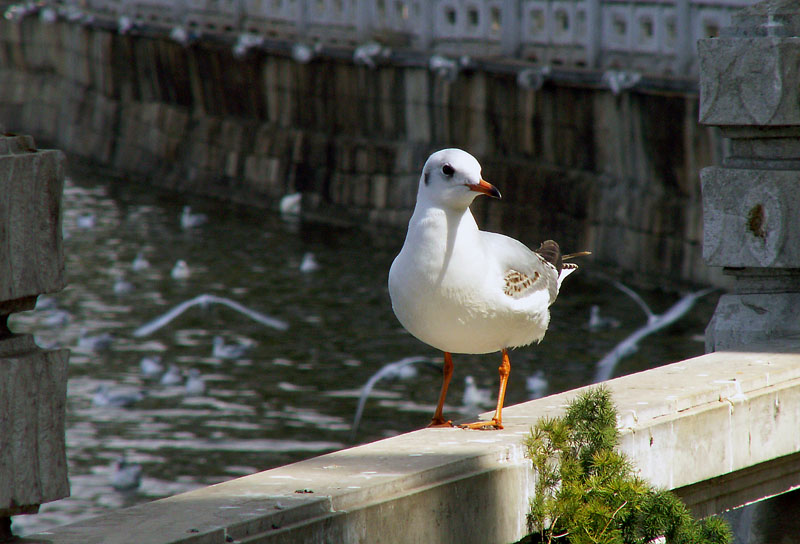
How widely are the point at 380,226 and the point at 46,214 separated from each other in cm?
1550

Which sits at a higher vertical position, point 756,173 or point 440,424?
point 756,173

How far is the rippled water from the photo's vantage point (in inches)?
394

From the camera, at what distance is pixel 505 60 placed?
16.3 metres

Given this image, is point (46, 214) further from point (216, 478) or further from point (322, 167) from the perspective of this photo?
point (322, 167)

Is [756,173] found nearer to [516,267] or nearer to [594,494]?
[516,267]

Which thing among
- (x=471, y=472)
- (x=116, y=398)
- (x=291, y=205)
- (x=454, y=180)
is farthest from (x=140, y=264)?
(x=471, y=472)

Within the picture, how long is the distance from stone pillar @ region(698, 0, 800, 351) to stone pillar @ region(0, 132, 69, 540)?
3496mm

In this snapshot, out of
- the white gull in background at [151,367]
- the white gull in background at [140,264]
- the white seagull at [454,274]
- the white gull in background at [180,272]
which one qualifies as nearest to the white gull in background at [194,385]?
the white gull in background at [151,367]

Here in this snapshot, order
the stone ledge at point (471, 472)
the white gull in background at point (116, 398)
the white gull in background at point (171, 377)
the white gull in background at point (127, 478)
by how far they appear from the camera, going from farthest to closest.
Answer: the white gull in background at point (171, 377) < the white gull in background at point (116, 398) < the white gull in background at point (127, 478) < the stone ledge at point (471, 472)

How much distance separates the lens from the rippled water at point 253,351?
1000cm

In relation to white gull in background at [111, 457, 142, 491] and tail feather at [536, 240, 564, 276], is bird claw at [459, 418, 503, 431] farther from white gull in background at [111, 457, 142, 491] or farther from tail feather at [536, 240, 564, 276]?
white gull in background at [111, 457, 142, 491]

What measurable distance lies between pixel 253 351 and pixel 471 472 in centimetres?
897

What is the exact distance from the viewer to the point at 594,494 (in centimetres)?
Result: 375

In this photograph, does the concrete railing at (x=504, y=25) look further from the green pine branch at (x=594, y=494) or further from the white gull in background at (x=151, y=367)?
the green pine branch at (x=594, y=494)
